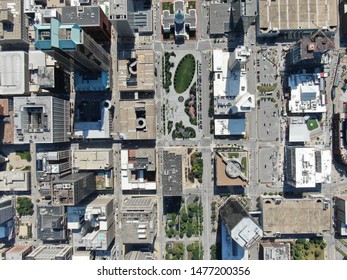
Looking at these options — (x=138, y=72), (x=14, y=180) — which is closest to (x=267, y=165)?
(x=138, y=72)

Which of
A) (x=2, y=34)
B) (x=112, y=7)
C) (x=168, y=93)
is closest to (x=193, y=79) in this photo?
(x=168, y=93)

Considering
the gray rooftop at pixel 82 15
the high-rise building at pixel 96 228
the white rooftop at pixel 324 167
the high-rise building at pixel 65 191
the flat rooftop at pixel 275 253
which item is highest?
the gray rooftop at pixel 82 15

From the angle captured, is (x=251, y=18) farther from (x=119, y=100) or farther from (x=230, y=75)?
(x=119, y=100)

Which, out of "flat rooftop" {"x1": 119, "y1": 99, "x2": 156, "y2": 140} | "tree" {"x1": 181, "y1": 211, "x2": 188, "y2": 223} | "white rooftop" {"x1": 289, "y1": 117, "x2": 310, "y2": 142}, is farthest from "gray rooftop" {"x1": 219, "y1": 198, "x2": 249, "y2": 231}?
"flat rooftop" {"x1": 119, "y1": 99, "x2": 156, "y2": 140}

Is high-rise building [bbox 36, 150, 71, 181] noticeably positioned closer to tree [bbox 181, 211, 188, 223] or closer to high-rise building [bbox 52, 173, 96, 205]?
high-rise building [bbox 52, 173, 96, 205]

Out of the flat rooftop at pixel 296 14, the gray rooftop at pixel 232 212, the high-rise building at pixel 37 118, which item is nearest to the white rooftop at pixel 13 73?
the high-rise building at pixel 37 118

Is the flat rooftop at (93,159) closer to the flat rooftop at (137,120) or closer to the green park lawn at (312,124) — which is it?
the flat rooftop at (137,120)
